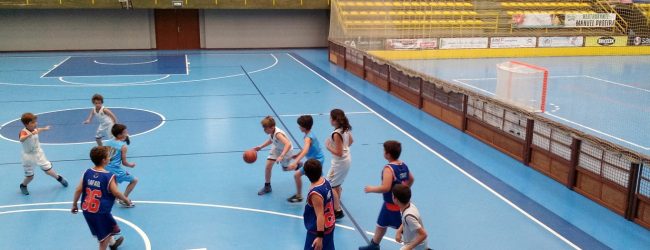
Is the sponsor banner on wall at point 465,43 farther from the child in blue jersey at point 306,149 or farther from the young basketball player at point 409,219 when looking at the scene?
the young basketball player at point 409,219

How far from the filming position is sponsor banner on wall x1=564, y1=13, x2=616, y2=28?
26.9 meters

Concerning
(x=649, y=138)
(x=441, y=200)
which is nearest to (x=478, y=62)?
(x=649, y=138)

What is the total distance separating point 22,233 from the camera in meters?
7.41

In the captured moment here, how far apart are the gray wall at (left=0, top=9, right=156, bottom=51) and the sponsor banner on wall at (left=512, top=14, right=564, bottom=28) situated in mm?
18420

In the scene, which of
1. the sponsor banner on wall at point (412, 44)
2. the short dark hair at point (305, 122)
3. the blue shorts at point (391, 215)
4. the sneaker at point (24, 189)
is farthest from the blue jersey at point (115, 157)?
the sponsor banner on wall at point (412, 44)

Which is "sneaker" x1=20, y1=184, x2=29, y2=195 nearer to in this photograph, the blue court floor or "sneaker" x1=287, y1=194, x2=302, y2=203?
the blue court floor

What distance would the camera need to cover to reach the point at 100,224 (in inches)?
245

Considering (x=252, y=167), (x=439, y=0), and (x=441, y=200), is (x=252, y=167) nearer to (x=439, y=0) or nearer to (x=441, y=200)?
(x=441, y=200)

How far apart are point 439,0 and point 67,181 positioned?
17.6 metres

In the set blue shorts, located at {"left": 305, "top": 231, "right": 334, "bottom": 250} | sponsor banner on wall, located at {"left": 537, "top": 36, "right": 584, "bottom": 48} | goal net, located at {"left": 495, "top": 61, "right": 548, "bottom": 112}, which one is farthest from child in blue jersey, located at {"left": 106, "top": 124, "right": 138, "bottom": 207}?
sponsor banner on wall, located at {"left": 537, "top": 36, "right": 584, "bottom": 48}

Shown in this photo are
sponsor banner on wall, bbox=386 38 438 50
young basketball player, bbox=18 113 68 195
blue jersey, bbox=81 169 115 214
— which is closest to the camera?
blue jersey, bbox=81 169 115 214

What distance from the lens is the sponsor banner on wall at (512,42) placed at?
26589 millimetres

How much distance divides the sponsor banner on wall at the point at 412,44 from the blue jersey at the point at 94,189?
60.8 ft

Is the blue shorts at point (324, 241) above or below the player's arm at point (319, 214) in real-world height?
below
